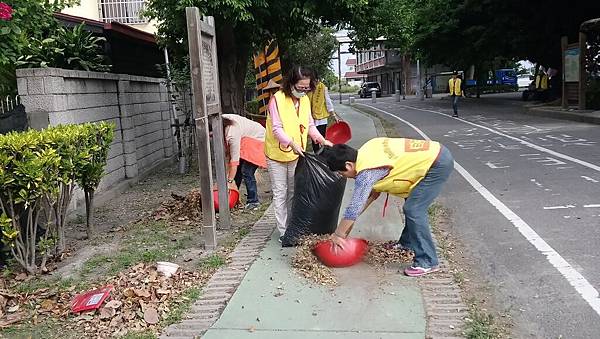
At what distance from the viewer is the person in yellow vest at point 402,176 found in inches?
163

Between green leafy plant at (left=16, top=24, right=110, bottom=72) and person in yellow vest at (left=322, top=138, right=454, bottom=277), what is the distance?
5195 millimetres

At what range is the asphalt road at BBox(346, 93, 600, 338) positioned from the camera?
155 inches

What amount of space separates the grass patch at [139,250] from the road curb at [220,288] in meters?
0.62

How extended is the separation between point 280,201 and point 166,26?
6.30m

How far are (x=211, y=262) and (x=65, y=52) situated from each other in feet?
15.5

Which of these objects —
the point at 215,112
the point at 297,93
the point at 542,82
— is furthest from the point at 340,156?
the point at 542,82

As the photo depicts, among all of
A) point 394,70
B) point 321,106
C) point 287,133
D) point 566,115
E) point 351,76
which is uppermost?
point 351,76

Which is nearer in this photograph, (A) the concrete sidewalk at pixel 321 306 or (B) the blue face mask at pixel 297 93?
(A) the concrete sidewalk at pixel 321 306

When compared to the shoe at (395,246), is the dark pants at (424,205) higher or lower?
higher

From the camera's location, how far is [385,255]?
4.91 metres

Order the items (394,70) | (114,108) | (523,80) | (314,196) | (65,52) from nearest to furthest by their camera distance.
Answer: (314,196) < (65,52) < (114,108) < (523,80) < (394,70)

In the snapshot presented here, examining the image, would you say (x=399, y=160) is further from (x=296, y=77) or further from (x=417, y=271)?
(x=296, y=77)

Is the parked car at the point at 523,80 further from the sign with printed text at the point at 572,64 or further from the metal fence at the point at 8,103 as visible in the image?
the metal fence at the point at 8,103

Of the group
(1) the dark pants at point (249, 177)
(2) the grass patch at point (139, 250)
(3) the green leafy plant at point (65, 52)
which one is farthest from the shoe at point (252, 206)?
(3) the green leafy plant at point (65, 52)
